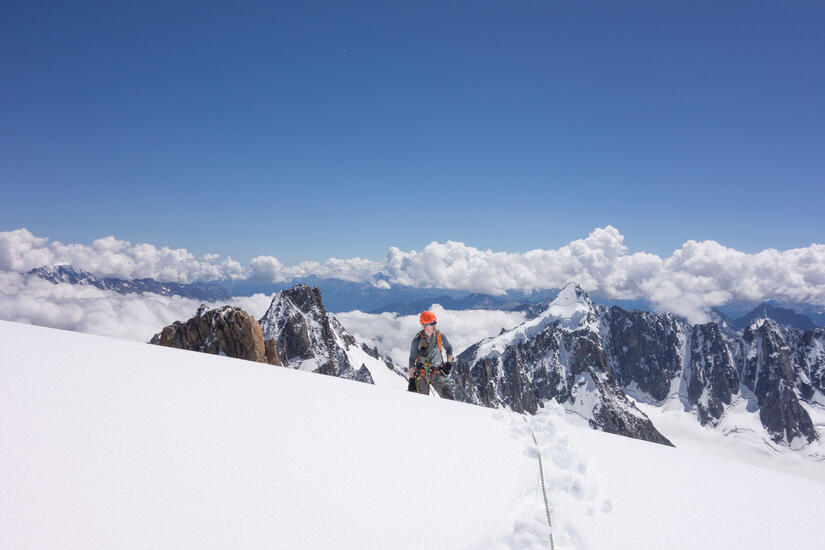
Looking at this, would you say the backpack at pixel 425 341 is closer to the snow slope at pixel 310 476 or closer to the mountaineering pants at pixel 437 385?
the mountaineering pants at pixel 437 385

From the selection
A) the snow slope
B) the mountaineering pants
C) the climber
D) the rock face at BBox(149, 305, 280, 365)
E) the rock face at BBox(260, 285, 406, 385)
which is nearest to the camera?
the snow slope

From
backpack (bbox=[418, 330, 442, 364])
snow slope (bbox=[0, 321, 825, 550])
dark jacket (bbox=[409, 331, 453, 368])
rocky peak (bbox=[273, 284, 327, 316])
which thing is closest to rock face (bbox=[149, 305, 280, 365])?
dark jacket (bbox=[409, 331, 453, 368])

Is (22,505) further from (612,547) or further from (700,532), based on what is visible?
(700,532)

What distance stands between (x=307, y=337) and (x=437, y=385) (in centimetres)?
10247

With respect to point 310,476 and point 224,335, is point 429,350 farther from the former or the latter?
point 224,335

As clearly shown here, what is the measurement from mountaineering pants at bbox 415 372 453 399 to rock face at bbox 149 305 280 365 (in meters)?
33.4

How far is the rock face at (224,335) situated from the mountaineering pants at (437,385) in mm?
33356

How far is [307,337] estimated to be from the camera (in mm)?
107875

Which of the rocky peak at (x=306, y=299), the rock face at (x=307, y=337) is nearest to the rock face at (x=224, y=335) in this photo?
the rock face at (x=307, y=337)

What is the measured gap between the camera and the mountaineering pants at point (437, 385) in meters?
11.3

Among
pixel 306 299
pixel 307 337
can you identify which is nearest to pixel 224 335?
pixel 307 337

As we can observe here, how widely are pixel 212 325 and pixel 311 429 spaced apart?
54.2m

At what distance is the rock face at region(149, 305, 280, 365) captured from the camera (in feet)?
142

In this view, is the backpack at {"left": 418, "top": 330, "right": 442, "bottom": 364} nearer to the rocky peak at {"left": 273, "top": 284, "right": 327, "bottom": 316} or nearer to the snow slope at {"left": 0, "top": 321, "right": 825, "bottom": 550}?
the snow slope at {"left": 0, "top": 321, "right": 825, "bottom": 550}
